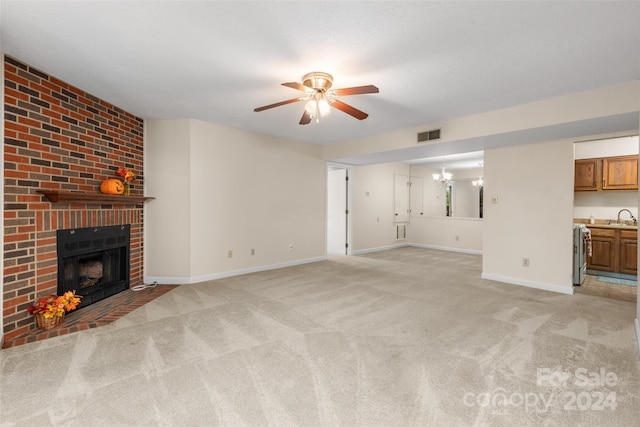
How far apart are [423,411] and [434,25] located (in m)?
Answer: 2.57

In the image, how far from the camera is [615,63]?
8.61 feet

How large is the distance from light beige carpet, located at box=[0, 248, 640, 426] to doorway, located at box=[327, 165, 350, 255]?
3.71 metres

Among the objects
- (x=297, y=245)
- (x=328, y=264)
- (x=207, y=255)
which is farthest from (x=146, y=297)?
(x=328, y=264)

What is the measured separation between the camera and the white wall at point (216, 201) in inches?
175

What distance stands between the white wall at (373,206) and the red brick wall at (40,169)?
5.18m

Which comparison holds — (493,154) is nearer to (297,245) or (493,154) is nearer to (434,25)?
(434,25)

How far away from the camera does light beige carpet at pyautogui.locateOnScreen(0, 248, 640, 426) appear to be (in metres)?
1.69

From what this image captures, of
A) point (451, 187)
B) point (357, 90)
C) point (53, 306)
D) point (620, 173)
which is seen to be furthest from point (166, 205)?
point (451, 187)

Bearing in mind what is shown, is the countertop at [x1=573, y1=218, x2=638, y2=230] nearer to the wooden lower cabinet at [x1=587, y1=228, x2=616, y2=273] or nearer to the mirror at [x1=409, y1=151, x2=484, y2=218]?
the wooden lower cabinet at [x1=587, y1=228, x2=616, y2=273]

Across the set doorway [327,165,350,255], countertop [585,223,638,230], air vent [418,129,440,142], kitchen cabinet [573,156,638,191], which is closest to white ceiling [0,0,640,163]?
air vent [418,129,440,142]

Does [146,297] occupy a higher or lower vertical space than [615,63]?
lower

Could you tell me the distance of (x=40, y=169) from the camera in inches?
113

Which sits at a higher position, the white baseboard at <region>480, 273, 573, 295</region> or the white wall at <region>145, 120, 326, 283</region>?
the white wall at <region>145, 120, 326, 283</region>

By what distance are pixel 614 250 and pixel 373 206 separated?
465 cm
